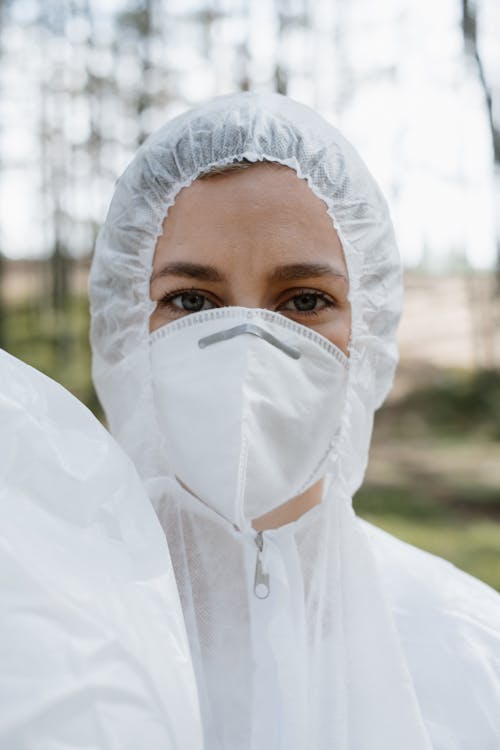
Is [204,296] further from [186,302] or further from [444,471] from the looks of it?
[444,471]

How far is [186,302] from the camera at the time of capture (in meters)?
1.58

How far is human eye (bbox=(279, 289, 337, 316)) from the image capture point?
5.07ft

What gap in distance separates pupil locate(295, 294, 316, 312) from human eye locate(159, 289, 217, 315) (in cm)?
17

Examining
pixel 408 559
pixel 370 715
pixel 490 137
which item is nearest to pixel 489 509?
pixel 490 137

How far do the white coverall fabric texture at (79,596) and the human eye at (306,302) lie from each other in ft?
1.68

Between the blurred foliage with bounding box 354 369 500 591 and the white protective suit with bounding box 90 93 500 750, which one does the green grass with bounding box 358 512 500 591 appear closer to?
the blurred foliage with bounding box 354 369 500 591

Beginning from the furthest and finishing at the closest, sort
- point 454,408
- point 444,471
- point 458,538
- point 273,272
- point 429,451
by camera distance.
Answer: point 454,408 < point 429,451 < point 444,471 < point 458,538 < point 273,272

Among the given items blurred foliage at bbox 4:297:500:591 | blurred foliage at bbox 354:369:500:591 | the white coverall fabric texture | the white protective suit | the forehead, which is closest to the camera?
the white coverall fabric texture

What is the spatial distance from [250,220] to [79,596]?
828mm

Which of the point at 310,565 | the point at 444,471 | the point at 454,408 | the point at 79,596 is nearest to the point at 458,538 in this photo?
the point at 444,471

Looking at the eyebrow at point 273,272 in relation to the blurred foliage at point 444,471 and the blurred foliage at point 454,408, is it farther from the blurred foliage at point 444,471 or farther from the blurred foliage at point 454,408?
the blurred foliage at point 454,408

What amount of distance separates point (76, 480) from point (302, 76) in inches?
512

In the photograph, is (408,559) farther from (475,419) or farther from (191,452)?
(475,419)

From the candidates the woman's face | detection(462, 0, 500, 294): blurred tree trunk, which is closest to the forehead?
the woman's face
